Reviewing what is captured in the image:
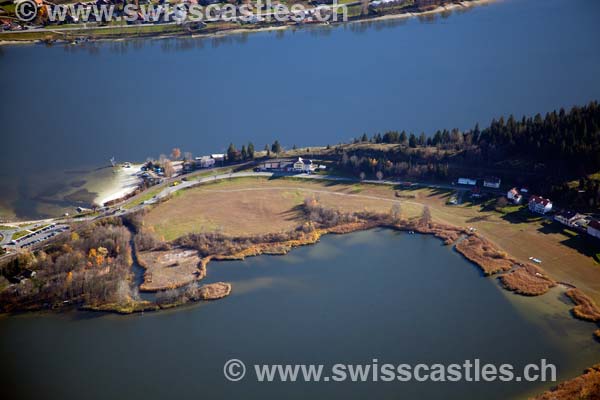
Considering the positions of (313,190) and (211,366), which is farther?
(313,190)

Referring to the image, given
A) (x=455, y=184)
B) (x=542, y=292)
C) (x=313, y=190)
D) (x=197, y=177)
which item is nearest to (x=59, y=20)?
(x=197, y=177)

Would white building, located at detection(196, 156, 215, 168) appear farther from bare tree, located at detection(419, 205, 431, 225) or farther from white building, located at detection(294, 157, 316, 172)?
bare tree, located at detection(419, 205, 431, 225)

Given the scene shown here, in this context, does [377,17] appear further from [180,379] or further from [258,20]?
[180,379]

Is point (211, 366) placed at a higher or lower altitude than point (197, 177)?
lower

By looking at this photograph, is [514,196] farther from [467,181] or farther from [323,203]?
[323,203]

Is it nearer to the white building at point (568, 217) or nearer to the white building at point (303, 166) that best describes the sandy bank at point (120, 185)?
the white building at point (303, 166)

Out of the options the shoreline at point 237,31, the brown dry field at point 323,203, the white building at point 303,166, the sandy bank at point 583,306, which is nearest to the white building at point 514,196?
the brown dry field at point 323,203

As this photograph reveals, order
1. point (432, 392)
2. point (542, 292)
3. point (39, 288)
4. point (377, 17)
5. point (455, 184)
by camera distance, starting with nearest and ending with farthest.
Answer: point (432, 392) → point (542, 292) → point (39, 288) → point (455, 184) → point (377, 17)
